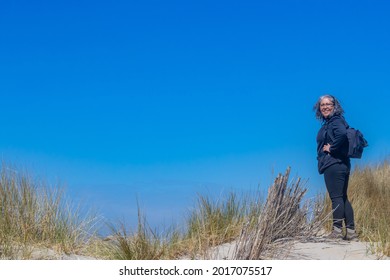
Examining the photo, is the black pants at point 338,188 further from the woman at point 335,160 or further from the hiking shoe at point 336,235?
the hiking shoe at point 336,235

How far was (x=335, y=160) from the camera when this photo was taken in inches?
274

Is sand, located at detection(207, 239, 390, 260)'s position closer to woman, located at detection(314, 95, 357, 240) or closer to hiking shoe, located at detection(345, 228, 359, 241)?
hiking shoe, located at detection(345, 228, 359, 241)

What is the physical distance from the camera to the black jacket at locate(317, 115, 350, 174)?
689cm

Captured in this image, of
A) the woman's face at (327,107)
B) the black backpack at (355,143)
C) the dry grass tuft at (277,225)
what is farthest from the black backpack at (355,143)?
the dry grass tuft at (277,225)

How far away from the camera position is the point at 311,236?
291 inches

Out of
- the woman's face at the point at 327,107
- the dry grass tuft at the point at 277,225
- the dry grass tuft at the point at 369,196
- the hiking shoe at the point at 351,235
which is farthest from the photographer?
the dry grass tuft at the point at 369,196

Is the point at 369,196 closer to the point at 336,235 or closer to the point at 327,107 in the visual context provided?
the point at 336,235

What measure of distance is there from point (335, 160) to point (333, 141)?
246 millimetres

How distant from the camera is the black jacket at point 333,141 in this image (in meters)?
6.89

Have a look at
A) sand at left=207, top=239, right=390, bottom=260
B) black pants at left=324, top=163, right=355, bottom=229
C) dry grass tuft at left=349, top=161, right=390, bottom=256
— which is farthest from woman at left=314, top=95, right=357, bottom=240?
dry grass tuft at left=349, top=161, right=390, bottom=256

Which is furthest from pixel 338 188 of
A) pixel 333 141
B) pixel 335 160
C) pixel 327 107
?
pixel 327 107

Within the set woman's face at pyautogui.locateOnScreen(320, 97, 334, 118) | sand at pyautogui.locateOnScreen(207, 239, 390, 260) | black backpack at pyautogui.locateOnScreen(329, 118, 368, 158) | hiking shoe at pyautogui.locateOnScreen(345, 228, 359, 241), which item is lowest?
sand at pyautogui.locateOnScreen(207, 239, 390, 260)
